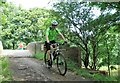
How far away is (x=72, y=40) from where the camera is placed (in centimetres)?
250

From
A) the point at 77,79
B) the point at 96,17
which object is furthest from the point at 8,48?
the point at 96,17

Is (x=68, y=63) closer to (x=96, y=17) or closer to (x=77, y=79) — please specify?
(x=77, y=79)

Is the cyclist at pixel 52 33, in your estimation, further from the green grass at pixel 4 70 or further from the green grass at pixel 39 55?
the green grass at pixel 4 70

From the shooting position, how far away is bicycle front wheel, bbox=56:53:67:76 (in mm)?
2424

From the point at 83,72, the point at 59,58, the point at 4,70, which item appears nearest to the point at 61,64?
the point at 59,58

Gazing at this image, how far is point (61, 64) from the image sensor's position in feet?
8.05

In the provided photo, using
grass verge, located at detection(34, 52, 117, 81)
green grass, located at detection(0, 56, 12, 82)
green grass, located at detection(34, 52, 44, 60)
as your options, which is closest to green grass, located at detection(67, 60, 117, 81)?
grass verge, located at detection(34, 52, 117, 81)

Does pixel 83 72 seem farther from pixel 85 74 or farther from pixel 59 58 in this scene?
pixel 59 58

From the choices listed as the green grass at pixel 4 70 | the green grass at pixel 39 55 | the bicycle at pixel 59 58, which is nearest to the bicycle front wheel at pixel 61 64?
A: the bicycle at pixel 59 58

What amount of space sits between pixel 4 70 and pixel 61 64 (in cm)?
51

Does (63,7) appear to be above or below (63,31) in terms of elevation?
above

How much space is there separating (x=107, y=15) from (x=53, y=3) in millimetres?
514

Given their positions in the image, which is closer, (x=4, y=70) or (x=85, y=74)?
(x=4, y=70)

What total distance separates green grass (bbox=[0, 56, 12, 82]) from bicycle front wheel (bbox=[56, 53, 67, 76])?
0.45m
